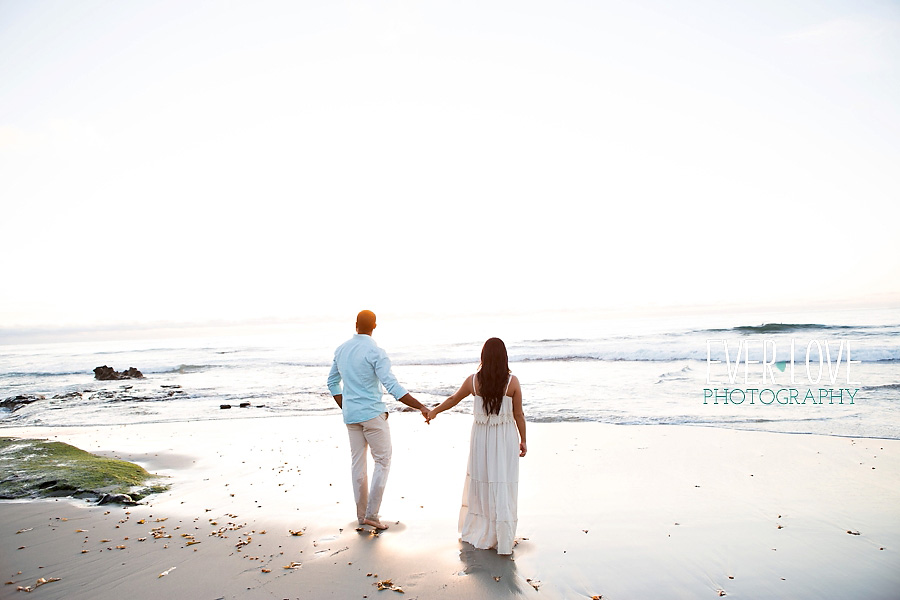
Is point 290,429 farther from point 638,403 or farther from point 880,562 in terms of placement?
point 880,562

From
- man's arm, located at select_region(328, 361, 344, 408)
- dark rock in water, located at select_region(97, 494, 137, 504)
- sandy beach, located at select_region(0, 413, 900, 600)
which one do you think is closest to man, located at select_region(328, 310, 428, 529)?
man's arm, located at select_region(328, 361, 344, 408)

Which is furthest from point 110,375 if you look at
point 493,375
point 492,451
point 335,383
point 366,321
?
point 493,375

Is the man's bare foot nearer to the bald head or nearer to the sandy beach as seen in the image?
the sandy beach

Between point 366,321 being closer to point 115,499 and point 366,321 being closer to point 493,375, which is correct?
point 493,375

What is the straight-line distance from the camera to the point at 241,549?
4949 mm

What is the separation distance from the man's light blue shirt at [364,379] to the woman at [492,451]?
2.79ft

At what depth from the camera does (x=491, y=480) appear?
496cm

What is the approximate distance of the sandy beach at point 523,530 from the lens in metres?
4.25

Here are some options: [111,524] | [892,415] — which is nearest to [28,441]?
[111,524]

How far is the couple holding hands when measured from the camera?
16.1 feet

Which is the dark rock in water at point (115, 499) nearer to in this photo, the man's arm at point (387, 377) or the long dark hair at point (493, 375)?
the man's arm at point (387, 377)

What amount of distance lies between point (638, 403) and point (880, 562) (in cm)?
864

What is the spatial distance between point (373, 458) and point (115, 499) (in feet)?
10.5

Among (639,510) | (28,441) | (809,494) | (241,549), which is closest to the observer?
(241,549)
